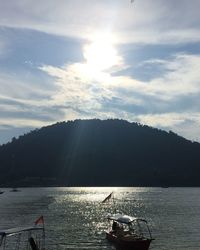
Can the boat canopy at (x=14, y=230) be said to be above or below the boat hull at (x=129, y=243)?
above

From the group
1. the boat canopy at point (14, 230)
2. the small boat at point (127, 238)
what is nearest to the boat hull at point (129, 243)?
the small boat at point (127, 238)

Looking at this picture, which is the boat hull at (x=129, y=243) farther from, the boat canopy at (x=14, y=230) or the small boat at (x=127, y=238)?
the boat canopy at (x=14, y=230)

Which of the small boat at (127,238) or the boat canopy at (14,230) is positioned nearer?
the boat canopy at (14,230)

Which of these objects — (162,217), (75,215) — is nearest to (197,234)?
(162,217)

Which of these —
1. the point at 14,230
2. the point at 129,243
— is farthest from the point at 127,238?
the point at 14,230

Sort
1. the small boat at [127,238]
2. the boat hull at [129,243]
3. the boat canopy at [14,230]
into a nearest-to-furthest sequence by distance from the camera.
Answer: the boat canopy at [14,230] → the boat hull at [129,243] → the small boat at [127,238]

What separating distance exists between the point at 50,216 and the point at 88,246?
60.2 meters

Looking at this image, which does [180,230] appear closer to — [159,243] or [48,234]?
[159,243]

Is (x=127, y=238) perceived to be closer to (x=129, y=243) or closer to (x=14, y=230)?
(x=129, y=243)

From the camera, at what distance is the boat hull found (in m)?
81.1

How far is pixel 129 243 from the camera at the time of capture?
83.4 meters

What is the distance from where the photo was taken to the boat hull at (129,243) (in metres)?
81.1

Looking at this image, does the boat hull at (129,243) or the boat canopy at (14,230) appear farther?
the boat hull at (129,243)

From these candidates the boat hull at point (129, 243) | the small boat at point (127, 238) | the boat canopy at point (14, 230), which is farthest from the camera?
the small boat at point (127, 238)
